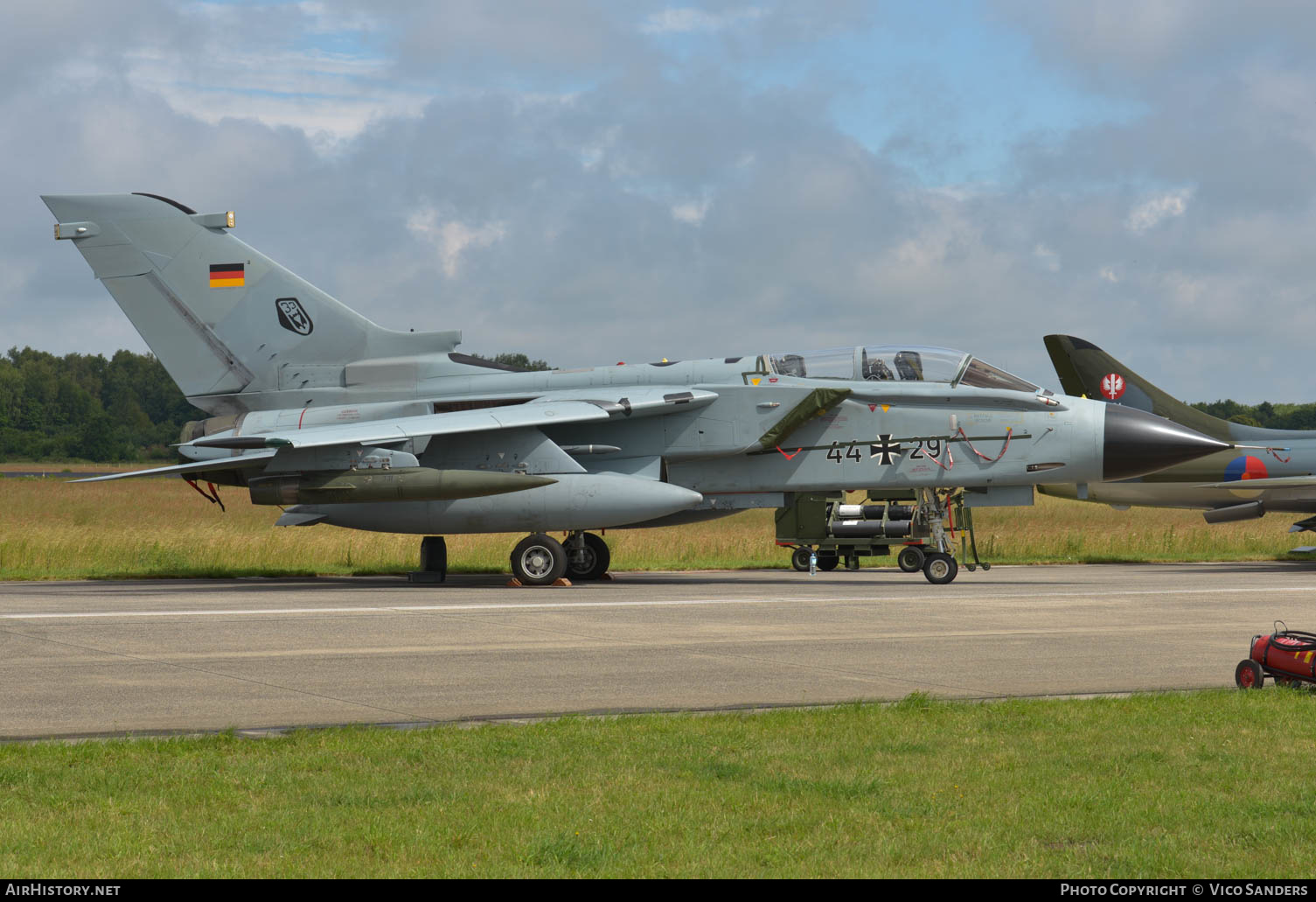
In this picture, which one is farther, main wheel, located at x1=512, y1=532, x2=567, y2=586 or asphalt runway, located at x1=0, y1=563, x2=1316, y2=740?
main wheel, located at x1=512, y1=532, x2=567, y2=586

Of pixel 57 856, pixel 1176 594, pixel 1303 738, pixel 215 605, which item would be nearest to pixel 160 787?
pixel 57 856

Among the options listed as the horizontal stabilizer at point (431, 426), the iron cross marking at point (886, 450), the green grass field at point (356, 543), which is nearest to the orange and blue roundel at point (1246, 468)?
the green grass field at point (356, 543)

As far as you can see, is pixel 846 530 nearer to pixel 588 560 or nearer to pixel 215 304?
pixel 588 560

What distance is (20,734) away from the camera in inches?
265

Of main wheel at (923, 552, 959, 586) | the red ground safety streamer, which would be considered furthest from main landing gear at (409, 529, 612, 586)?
the red ground safety streamer

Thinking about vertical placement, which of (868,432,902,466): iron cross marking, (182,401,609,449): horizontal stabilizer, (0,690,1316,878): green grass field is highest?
(182,401,609,449): horizontal stabilizer

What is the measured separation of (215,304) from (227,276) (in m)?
0.45

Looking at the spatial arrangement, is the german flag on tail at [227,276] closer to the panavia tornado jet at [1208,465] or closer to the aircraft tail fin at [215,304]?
the aircraft tail fin at [215,304]

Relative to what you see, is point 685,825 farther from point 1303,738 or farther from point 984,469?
point 984,469

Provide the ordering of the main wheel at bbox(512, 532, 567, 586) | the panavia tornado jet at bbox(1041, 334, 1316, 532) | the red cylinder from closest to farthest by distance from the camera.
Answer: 1. the red cylinder
2. the main wheel at bbox(512, 532, 567, 586)
3. the panavia tornado jet at bbox(1041, 334, 1316, 532)

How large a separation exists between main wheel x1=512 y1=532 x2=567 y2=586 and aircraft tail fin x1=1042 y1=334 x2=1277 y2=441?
46.8ft

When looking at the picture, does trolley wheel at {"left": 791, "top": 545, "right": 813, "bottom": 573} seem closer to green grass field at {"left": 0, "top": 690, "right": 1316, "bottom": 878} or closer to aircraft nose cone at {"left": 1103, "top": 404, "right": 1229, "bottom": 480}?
aircraft nose cone at {"left": 1103, "top": 404, "right": 1229, "bottom": 480}

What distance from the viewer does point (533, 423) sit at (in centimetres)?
1745

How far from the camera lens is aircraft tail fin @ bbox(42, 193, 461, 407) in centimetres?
1939
